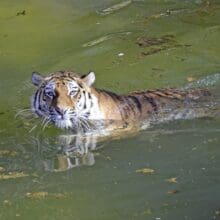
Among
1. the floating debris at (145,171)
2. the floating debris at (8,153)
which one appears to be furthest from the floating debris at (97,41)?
the floating debris at (145,171)

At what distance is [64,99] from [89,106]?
1.01ft

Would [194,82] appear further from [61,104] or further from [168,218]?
[168,218]

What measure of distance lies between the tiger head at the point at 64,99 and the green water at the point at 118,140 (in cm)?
17

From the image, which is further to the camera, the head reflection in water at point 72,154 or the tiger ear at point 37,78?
the tiger ear at point 37,78

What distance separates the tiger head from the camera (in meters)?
7.39

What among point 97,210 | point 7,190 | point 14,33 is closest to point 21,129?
point 7,190

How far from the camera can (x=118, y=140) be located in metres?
7.09

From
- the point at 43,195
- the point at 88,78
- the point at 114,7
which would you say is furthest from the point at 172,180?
the point at 114,7

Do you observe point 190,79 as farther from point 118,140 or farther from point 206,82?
point 118,140

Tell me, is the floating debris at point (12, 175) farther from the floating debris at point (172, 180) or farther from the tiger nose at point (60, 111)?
the tiger nose at point (60, 111)

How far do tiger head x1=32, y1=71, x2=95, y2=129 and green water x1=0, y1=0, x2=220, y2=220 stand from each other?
174 millimetres

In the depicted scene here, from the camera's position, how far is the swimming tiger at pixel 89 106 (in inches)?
293

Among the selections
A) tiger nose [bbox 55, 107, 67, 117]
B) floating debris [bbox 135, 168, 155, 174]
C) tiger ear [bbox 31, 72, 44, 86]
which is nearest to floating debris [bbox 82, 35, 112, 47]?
tiger ear [bbox 31, 72, 44, 86]

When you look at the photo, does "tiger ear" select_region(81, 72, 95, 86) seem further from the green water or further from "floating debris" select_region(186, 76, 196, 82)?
"floating debris" select_region(186, 76, 196, 82)
